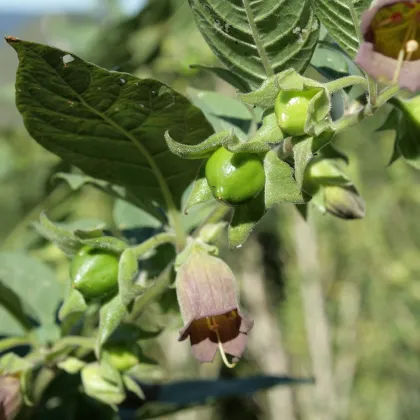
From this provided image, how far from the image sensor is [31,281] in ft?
3.67

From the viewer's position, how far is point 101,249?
724mm

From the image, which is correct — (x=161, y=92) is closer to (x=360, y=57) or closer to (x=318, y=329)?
(x=360, y=57)

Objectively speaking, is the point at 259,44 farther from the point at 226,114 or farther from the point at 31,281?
the point at 31,281

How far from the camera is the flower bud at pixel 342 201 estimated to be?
2.36 ft

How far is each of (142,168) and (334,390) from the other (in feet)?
9.25

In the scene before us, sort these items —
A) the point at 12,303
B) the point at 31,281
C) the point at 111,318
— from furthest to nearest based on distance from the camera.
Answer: the point at 31,281 → the point at 12,303 → the point at 111,318

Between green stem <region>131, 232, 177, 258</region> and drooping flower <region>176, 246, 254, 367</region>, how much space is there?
64 millimetres

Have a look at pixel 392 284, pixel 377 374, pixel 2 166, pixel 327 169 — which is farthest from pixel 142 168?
pixel 377 374

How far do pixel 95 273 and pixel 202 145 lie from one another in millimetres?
188

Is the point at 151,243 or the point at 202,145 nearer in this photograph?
the point at 202,145

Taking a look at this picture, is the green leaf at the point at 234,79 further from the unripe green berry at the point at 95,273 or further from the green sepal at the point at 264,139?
the unripe green berry at the point at 95,273

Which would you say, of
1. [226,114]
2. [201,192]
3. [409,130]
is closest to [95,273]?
[201,192]

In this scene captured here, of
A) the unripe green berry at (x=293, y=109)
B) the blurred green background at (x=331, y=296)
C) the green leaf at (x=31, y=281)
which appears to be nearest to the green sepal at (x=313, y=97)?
the unripe green berry at (x=293, y=109)

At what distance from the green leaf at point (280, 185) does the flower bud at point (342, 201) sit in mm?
123
